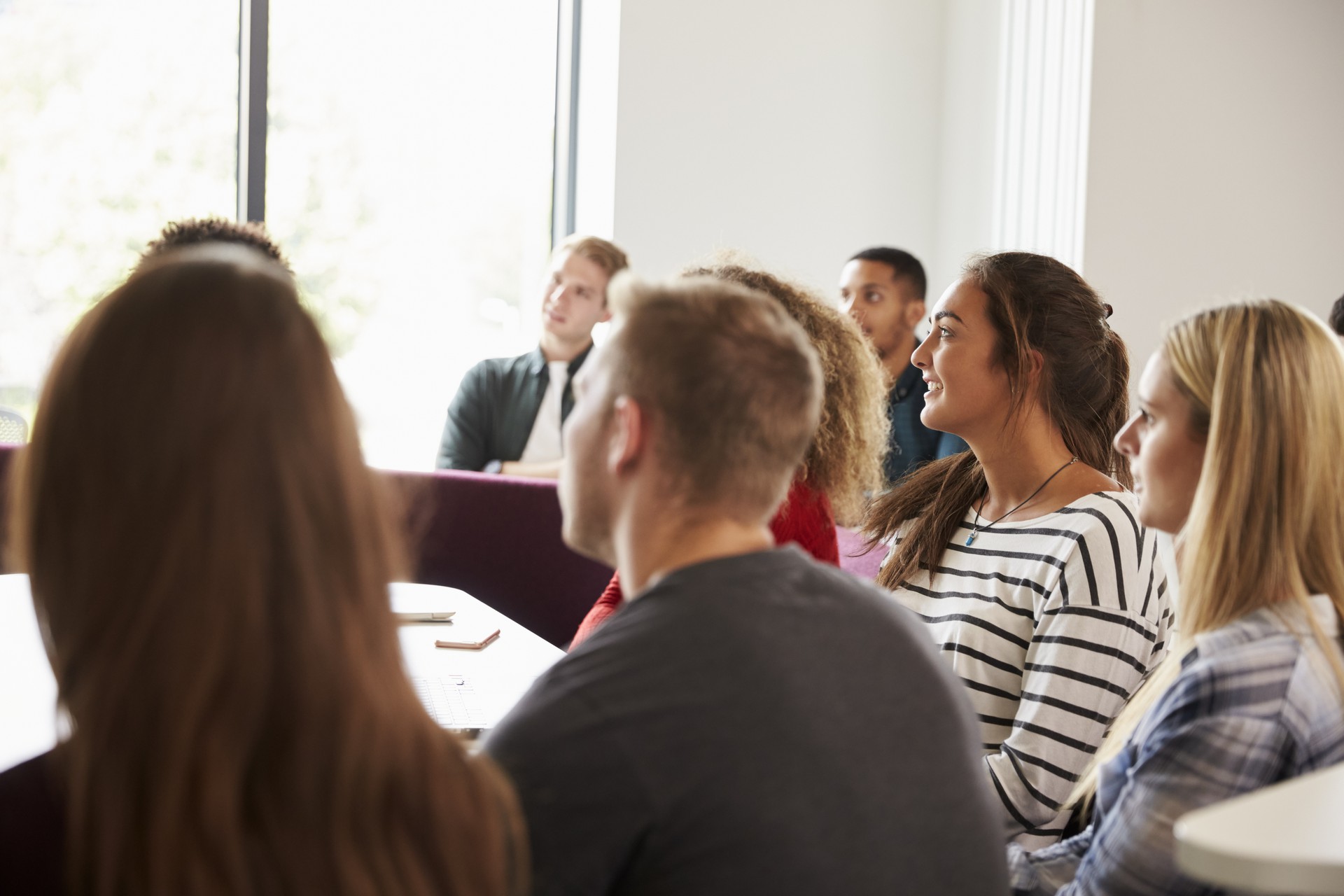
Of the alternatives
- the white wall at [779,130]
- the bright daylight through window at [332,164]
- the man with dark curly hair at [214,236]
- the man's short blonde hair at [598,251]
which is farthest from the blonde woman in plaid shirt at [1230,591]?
the bright daylight through window at [332,164]

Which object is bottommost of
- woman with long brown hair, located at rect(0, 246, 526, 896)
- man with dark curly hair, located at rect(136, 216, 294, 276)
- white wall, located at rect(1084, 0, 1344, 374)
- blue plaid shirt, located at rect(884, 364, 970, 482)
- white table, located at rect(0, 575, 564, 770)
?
white table, located at rect(0, 575, 564, 770)

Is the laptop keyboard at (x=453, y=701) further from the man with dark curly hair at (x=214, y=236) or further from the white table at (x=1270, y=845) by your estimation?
the man with dark curly hair at (x=214, y=236)

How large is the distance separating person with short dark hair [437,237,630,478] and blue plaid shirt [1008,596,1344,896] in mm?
2870

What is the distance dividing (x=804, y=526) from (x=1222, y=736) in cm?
72

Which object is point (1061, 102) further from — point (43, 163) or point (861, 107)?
point (43, 163)

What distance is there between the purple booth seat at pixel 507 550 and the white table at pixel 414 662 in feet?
2.71

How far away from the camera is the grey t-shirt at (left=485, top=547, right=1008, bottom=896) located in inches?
31.8

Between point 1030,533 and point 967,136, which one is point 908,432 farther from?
point 1030,533

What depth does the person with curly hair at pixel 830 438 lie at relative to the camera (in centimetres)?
171

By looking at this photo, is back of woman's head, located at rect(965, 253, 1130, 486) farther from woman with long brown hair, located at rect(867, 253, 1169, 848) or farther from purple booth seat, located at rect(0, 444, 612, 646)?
purple booth seat, located at rect(0, 444, 612, 646)

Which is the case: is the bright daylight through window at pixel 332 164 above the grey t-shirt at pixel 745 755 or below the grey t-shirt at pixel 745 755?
above

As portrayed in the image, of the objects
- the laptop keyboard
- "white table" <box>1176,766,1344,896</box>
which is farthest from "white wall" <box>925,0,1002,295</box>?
"white table" <box>1176,766,1344,896</box>

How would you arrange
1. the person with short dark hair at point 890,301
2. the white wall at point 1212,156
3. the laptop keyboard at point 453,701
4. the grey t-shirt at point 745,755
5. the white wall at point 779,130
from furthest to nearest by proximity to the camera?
1. the white wall at point 779,130
2. the white wall at point 1212,156
3. the person with short dark hair at point 890,301
4. the laptop keyboard at point 453,701
5. the grey t-shirt at point 745,755

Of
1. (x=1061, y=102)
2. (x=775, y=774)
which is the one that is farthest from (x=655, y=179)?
(x=775, y=774)
